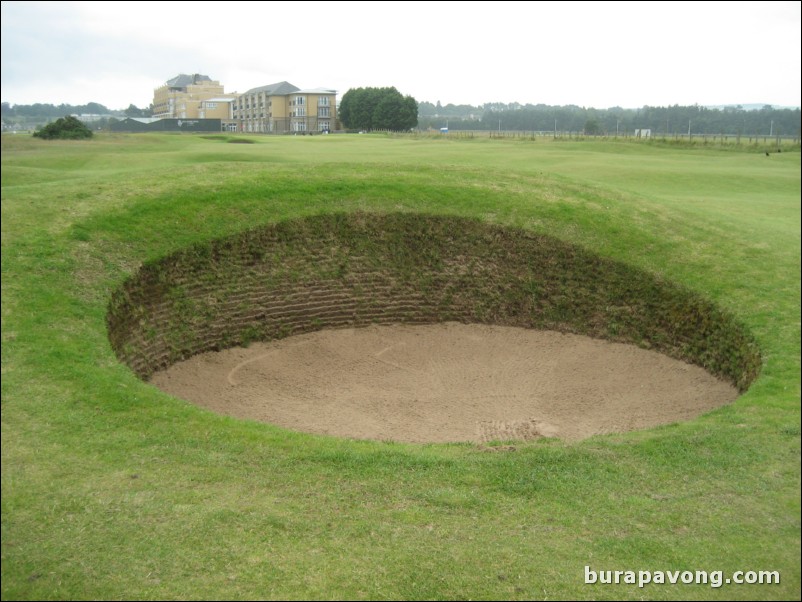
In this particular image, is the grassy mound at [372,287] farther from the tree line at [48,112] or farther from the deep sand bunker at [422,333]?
the tree line at [48,112]

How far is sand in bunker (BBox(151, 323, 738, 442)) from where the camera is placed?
594 inches

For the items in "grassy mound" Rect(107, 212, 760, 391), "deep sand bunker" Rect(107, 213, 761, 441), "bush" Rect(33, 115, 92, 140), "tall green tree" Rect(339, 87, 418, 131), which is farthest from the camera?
"tall green tree" Rect(339, 87, 418, 131)

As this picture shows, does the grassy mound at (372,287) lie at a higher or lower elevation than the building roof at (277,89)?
lower

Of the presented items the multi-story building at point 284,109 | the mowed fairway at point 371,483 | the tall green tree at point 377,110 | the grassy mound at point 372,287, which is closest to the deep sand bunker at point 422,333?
the grassy mound at point 372,287

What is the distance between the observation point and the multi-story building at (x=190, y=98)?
61.0 ft

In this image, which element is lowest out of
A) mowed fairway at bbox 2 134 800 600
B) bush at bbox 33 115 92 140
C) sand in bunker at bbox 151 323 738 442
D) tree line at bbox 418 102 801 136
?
sand in bunker at bbox 151 323 738 442

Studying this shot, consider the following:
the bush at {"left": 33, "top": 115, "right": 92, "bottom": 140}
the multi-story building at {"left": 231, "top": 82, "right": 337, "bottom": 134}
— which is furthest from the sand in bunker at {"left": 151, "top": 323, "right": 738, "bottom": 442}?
the multi-story building at {"left": 231, "top": 82, "right": 337, "bottom": 134}

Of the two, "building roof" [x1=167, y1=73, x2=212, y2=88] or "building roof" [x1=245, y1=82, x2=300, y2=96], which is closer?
"building roof" [x1=167, y1=73, x2=212, y2=88]

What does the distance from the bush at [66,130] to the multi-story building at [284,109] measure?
4.55 metres

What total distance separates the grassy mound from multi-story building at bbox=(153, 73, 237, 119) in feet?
12.5

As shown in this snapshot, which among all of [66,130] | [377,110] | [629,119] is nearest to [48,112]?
[66,130]

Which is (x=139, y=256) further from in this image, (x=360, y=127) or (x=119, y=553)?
(x=360, y=127)

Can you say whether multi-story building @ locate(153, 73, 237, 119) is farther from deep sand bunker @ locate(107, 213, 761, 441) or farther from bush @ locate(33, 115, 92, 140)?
deep sand bunker @ locate(107, 213, 761, 441)

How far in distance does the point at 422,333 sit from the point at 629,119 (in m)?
9.00
